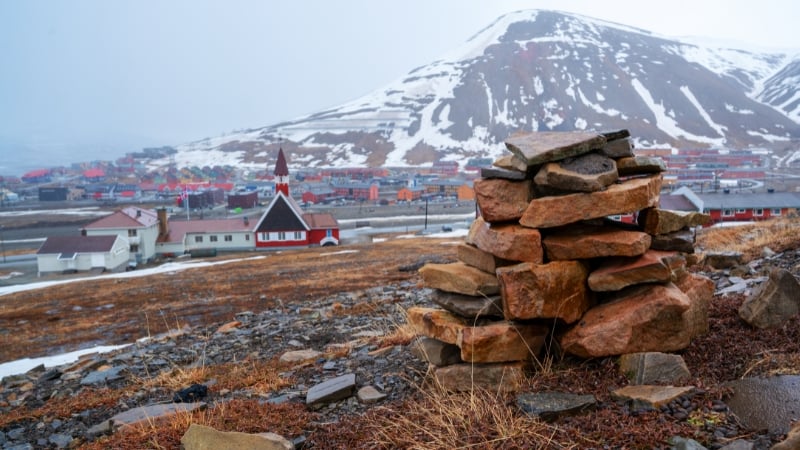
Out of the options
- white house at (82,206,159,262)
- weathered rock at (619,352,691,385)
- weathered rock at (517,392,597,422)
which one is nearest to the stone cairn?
weathered rock at (619,352,691,385)

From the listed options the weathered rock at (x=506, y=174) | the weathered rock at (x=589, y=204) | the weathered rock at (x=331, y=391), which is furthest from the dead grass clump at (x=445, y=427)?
the weathered rock at (x=506, y=174)

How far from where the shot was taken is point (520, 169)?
7.36 m

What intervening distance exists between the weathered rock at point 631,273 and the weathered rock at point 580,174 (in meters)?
1.02

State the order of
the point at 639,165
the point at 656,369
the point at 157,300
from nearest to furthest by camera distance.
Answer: the point at 656,369 → the point at 639,165 → the point at 157,300

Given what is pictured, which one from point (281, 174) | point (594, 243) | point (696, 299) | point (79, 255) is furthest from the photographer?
point (281, 174)

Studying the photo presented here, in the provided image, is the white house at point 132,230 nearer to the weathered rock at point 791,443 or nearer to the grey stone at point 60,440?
the grey stone at point 60,440

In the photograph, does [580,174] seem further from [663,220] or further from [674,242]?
[674,242]

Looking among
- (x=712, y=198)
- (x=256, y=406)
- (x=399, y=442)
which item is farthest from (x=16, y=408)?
(x=712, y=198)

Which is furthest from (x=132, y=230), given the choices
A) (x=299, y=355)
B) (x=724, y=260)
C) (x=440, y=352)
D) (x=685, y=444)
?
(x=685, y=444)

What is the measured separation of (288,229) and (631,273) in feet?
209

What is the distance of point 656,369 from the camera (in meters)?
6.24

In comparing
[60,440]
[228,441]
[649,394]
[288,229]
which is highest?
→ [649,394]

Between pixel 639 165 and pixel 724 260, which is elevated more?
pixel 639 165

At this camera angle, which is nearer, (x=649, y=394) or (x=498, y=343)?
(x=649, y=394)
